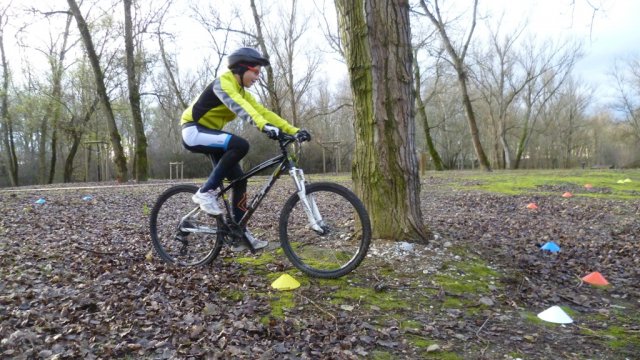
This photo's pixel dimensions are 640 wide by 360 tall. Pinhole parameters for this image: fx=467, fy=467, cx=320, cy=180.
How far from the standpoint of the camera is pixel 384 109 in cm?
452

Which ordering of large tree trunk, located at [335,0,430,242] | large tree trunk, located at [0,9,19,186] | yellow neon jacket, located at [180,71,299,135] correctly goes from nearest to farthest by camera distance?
yellow neon jacket, located at [180,71,299,135] < large tree trunk, located at [335,0,430,242] < large tree trunk, located at [0,9,19,186]

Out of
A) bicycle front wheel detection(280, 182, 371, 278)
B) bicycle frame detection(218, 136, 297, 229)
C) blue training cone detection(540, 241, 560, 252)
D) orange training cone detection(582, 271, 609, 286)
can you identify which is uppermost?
bicycle frame detection(218, 136, 297, 229)

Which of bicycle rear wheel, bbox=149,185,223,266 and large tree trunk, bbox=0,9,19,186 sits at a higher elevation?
large tree trunk, bbox=0,9,19,186

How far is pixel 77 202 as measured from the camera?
29.8 ft

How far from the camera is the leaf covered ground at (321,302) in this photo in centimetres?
287

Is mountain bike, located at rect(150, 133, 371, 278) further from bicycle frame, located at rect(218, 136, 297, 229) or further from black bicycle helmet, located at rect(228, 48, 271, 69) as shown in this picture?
black bicycle helmet, located at rect(228, 48, 271, 69)

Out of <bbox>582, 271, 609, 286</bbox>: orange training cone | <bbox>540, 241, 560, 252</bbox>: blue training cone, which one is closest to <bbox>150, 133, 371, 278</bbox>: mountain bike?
<bbox>582, 271, 609, 286</bbox>: orange training cone

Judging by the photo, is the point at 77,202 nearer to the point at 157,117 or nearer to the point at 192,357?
the point at 192,357

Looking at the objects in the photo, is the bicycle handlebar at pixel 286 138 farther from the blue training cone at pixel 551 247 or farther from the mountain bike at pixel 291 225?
→ the blue training cone at pixel 551 247

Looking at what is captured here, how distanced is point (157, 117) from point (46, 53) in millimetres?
11288

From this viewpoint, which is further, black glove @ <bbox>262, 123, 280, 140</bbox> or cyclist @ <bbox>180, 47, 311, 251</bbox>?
A: cyclist @ <bbox>180, 47, 311, 251</bbox>

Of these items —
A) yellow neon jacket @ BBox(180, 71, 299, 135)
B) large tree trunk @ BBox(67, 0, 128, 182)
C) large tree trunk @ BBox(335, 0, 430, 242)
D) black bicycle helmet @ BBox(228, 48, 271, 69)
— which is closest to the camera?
yellow neon jacket @ BBox(180, 71, 299, 135)

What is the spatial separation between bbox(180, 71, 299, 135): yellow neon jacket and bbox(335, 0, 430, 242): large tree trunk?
93 cm

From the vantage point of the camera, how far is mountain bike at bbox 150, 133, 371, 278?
392 centimetres
